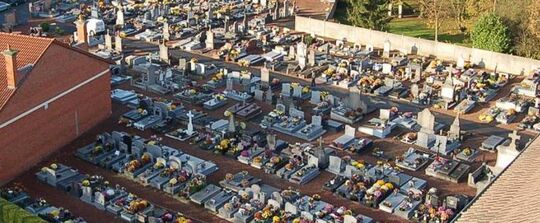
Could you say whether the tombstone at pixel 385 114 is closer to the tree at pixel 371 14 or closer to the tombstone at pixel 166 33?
the tree at pixel 371 14

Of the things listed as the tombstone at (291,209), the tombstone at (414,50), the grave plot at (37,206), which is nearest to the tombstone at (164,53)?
the tombstone at (414,50)

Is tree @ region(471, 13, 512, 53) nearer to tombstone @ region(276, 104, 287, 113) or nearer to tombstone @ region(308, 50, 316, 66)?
tombstone @ region(308, 50, 316, 66)

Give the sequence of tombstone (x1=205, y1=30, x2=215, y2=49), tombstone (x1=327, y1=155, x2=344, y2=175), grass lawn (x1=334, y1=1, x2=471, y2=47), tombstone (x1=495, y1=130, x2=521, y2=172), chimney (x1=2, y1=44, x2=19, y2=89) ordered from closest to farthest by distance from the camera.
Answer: chimney (x1=2, y1=44, x2=19, y2=89) < tombstone (x1=495, y1=130, x2=521, y2=172) < tombstone (x1=327, y1=155, x2=344, y2=175) < tombstone (x1=205, y1=30, x2=215, y2=49) < grass lawn (x1=334, y1=1, x2=471, y2=47)

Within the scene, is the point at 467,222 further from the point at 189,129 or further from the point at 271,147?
the point at 189,129

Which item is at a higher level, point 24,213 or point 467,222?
point 467,222

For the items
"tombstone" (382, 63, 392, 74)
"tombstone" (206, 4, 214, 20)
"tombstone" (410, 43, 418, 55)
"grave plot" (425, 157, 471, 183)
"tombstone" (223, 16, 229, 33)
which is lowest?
"grave plot" (425, 157, 471, 183)

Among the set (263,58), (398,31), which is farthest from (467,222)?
(398,31)

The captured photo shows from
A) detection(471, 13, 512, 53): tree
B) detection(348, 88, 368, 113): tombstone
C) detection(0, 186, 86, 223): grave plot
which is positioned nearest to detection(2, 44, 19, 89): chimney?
detection(0, 186, 86, 223): grave plot
